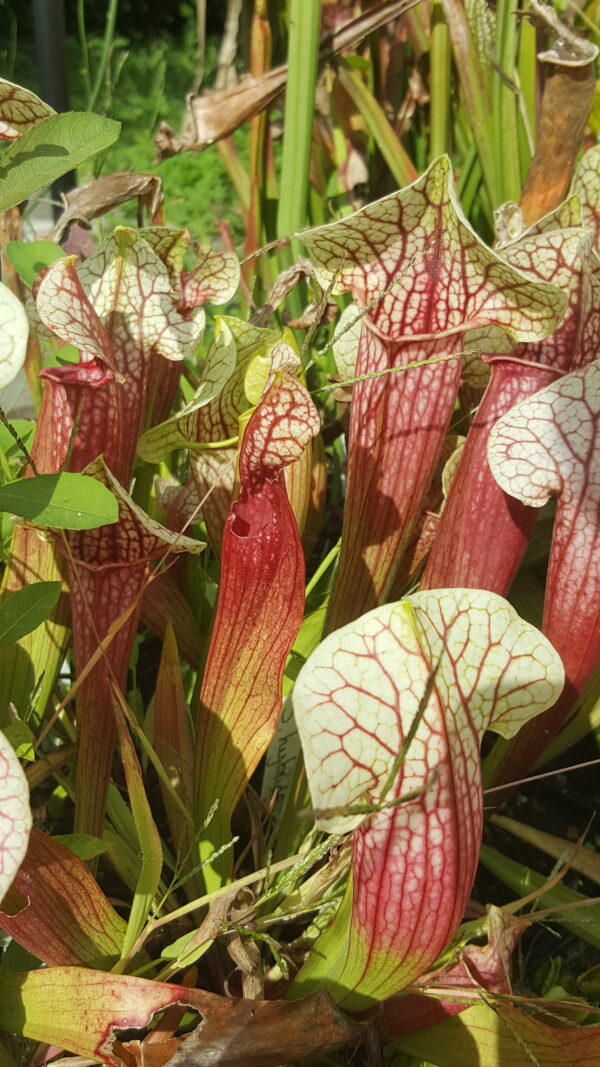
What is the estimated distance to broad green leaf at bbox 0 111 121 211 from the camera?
576 mm

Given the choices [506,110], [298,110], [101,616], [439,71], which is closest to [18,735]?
[101,616]

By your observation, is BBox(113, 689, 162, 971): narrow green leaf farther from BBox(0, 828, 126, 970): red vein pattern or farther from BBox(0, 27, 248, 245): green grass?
BBox(0, 27, 248, 245): green grass

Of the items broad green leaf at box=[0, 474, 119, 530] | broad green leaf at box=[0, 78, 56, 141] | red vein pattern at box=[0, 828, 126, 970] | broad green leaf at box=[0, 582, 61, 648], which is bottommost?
red vein pattern at box=[0, 828, 126, 970]

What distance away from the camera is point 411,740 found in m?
0.49

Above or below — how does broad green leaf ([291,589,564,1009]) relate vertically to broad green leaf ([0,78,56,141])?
below

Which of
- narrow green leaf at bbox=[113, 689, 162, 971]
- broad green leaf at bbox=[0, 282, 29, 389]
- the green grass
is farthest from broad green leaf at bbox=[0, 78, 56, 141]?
the green grass

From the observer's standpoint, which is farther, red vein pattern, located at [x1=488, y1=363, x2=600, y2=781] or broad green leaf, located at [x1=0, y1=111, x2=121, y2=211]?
red vein pattern, located at [x1=488, y1=363, x2=600, y2=781]

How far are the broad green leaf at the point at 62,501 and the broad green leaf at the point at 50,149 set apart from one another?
0.59 ft

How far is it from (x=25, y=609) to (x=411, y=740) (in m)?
0.29

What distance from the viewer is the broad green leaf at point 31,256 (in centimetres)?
94

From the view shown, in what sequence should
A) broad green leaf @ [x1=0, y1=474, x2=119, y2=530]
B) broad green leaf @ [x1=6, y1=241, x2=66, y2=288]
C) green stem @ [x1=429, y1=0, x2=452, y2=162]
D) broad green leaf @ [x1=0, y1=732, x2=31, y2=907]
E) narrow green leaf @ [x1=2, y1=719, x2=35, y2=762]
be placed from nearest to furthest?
broad green leaf @ [x1=0, y1=732, x2=31, y2=907]
broad green leaf @ [x1=0, y1=474, x2=119, y2=530]
narrow green leaf @ [x1=2, y1=719, x2=35, y2=762]
broad green leaf @ [x1=6, y1=241, x2=66, y2=288]
green stem @ [x1=429, y1=0, x2=452, y2=162]

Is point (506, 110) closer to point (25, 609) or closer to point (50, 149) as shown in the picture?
point (50, 149)

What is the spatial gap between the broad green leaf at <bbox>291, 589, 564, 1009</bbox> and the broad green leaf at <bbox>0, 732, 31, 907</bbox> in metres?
0.16

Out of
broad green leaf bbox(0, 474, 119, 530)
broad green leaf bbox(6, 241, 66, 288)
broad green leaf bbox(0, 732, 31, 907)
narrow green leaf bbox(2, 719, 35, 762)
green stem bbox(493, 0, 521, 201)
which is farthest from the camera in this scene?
green stem bbox(493, 0, 521, 201)
